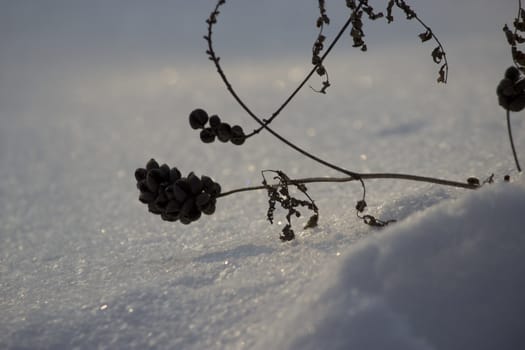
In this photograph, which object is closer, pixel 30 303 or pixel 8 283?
pixel 30 303

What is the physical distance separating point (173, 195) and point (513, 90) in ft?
A: 2.07

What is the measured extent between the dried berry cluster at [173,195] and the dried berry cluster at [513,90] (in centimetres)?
56

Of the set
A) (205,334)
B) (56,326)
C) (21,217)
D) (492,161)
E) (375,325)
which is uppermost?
(21,217)

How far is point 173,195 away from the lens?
35.2 inches

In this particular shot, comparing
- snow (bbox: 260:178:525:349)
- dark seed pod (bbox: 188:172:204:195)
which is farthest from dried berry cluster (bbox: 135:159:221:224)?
snow (bbox: 260:178:525:349)

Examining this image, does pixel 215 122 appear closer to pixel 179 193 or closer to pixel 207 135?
pixel 207 135

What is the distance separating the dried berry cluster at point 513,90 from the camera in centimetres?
95

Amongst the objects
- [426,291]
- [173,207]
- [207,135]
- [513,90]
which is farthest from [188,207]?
[513,90]

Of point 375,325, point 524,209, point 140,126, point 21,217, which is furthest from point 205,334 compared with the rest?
point 140,126

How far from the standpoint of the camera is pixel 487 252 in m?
0.66

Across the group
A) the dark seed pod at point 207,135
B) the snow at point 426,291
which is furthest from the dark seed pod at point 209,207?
the snow at point 426,291

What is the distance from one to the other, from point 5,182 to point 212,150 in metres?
0.74

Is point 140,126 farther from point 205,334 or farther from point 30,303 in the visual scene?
point 205,334

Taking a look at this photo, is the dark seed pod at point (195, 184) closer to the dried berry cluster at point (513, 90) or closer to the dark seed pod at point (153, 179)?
the dark seed pod at point (153, 179)
